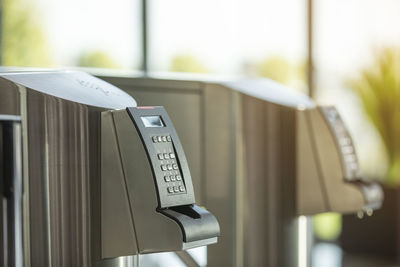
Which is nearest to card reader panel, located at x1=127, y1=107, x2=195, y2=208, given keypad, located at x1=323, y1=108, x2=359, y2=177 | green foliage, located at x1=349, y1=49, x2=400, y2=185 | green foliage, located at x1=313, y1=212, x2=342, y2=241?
keypad, located at x1=323, y1=108, x2=359, y2=177

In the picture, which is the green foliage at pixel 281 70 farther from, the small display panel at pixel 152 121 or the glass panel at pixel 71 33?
the small display panel at pixel 152 121

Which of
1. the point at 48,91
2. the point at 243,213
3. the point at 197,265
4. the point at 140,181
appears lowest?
the point at 197,265

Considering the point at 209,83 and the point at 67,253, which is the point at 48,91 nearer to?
the point at 67,253

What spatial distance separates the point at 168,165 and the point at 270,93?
66 centimetres

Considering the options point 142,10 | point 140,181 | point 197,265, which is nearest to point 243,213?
point 197,265

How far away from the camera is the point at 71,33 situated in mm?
3777

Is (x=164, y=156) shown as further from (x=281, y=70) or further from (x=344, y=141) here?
(x=281, y=70)

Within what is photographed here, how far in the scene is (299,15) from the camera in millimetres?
4844

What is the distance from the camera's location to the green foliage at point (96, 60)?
3.84 m

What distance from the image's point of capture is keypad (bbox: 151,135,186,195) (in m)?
1.32

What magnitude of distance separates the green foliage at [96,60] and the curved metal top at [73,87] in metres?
2.44

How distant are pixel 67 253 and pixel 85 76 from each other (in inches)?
15.8

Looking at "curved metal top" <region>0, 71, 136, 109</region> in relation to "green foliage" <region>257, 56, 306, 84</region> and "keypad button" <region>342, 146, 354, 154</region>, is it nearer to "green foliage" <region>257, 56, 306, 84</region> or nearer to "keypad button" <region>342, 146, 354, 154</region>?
"keypad button" <region>342, 146, 354, 154</region>

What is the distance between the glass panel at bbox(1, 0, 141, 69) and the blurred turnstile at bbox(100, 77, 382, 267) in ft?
6.64
